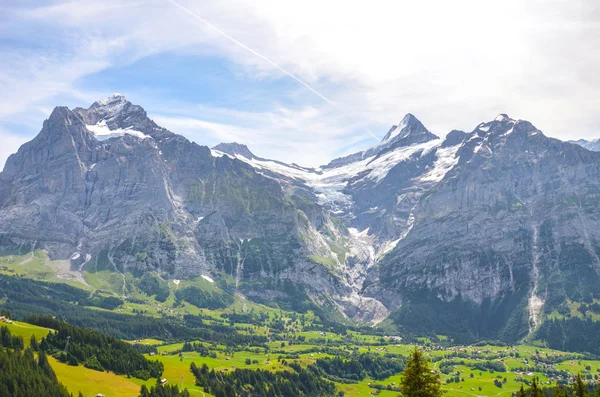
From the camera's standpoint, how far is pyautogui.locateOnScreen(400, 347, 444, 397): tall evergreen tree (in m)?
63.3

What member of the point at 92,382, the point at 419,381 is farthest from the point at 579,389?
the point at 92,382

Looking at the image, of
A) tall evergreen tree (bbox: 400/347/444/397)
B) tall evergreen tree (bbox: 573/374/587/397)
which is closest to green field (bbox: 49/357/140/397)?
tall evergreen tree (bbox: 400/347/444/397)

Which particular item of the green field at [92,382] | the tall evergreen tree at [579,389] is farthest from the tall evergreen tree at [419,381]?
the green field at [92,382]

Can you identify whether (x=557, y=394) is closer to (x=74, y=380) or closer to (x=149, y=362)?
(x=74, y=380)

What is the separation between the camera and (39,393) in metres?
127

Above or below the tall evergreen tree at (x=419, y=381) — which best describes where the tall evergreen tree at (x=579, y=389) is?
below

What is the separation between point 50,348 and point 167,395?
38.6m

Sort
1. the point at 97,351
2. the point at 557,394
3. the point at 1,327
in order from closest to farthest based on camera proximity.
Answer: the point at 557,394 → the point at 1,327 → the point at 97,351

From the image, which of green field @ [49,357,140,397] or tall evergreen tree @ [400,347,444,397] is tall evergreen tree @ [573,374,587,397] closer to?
tall evergreen tree @ [400,347,444,397]

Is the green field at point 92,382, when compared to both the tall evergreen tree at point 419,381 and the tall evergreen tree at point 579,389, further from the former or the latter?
the tall evergreen tree at point 579,389

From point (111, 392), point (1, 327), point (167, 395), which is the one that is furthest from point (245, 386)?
point (1, 327)

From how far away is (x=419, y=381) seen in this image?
209 ft

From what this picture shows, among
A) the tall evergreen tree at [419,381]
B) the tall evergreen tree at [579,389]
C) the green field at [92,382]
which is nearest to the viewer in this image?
the tall evergreen tree at [419,381]

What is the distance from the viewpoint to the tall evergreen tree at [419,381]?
6334cm
